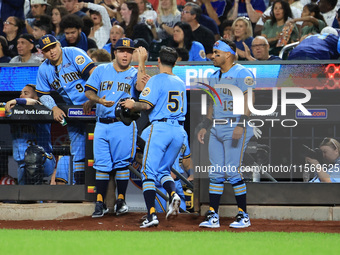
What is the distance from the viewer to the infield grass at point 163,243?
16.5 feet

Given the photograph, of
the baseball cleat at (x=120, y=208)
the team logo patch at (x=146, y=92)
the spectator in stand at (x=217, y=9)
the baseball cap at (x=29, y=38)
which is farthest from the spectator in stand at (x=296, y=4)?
the baseball cleat at (x=120, y=208)

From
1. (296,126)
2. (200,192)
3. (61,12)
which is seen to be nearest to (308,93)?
(296,126)

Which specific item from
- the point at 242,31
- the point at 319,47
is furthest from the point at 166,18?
the point at 319,47

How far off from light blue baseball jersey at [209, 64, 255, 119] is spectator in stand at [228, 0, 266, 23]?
4.95m

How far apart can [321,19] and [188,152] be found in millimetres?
3704

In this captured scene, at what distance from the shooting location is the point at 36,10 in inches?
485

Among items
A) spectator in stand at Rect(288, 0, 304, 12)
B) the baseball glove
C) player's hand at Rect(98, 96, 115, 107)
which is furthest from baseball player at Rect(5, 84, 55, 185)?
spectator in stand at Rect(288, 0, 304, 12)

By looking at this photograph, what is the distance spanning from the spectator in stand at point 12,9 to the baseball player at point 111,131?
575cm

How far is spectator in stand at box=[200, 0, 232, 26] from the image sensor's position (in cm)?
1203

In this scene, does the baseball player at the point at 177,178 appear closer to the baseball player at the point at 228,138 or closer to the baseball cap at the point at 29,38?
the baseball player at the point at 228,138

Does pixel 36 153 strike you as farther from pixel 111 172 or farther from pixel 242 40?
pixel 242 40

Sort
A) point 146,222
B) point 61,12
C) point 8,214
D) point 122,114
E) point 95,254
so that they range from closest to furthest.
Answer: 1. point 95,254
2. point 146,222
3. point 122,114
4. point 8,214
5. point 61,12

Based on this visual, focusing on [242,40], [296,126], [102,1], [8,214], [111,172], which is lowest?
[8,214]

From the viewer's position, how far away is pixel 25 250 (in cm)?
500
